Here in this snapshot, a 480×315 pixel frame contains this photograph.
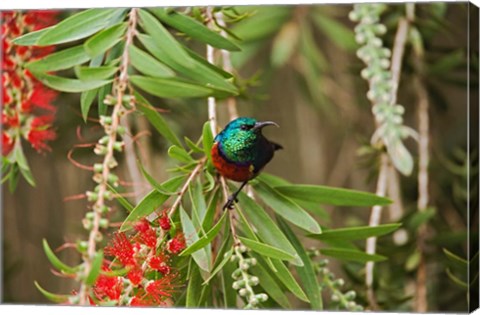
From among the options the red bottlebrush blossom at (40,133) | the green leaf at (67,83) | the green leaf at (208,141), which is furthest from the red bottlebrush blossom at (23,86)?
the green leaf at (208,141)

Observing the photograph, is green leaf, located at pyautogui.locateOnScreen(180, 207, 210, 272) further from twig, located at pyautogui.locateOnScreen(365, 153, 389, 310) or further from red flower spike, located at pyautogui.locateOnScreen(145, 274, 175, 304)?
twig, located at pyautogui.locateOnScreen(365, 153, 389, 310)

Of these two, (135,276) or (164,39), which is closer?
(135,276)

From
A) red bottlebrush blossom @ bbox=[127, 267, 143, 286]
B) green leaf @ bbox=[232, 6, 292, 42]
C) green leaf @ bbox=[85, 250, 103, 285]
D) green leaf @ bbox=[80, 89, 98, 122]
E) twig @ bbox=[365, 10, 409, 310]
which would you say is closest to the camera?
green leaf @ bbox=[85, 250, 103, 285]

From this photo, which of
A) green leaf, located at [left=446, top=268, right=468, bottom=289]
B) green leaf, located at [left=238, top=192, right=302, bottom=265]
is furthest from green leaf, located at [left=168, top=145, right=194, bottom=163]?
green leaf, located at [left=446, top=268, right=468, bottom=289]

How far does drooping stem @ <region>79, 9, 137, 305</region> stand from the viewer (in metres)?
1.70

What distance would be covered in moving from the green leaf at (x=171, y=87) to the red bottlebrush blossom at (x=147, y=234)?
0.29 meters

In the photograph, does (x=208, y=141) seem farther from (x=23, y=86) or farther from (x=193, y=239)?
(x=23, y=86)

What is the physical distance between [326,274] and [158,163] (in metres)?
0.79

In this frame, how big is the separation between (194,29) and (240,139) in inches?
9.9

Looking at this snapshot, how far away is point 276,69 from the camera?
3.02 metres

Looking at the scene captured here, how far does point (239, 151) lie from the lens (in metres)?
2.09

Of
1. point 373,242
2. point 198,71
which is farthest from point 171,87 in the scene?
point 373,242

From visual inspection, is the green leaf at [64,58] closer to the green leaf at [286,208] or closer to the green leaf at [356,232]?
the green leaf at [286,208]

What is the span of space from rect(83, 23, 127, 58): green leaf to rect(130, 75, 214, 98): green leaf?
3.5 inches
